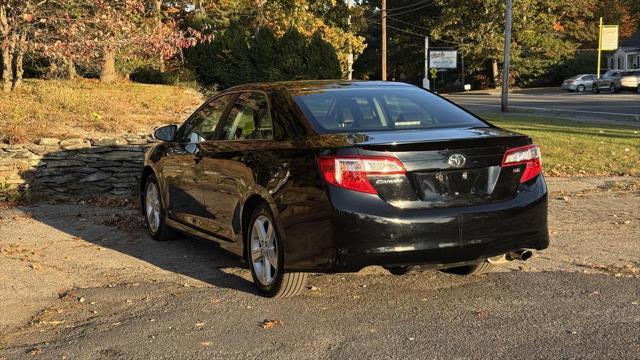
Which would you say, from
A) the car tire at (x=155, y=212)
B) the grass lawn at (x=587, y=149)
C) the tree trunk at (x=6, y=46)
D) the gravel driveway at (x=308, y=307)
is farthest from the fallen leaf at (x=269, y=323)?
A: the tree trunk at (x=6, y=46)

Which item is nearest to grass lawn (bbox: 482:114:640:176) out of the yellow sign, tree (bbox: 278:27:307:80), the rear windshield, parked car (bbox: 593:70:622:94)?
the rear windshield

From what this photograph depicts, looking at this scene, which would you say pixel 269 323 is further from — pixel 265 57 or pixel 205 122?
pixel 265 57

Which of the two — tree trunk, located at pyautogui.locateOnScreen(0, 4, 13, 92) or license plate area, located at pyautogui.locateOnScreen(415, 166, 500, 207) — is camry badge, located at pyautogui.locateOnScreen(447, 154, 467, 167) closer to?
license plate area, located at pyautogui.locateOnScreen(415, 166, 500, 207)

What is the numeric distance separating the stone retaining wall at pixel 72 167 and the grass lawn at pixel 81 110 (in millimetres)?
453

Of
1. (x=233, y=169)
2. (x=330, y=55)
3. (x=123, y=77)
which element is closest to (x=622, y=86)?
(x=330, y=55)

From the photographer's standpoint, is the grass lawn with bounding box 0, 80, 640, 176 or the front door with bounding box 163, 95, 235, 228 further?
the grass lawn with bounding box 0, 80, 640, 176

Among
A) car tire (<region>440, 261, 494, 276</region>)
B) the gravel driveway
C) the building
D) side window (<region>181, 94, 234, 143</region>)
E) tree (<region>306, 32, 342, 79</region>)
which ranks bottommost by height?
the gravel driveway

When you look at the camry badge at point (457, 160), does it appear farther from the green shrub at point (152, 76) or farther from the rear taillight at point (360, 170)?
the green shrub at point (152, 76)

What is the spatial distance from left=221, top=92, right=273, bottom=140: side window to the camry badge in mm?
1403

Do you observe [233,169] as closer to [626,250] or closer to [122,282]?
[122,282]

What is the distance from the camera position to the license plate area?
15.3 feet

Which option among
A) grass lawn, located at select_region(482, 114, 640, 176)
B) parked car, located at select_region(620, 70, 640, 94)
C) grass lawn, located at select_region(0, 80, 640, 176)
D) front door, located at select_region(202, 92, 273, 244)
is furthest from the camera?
parked car, located at select_region(620, 70, 640, 94)

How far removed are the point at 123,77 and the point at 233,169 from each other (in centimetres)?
2013

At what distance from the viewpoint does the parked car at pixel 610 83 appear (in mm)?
48938
